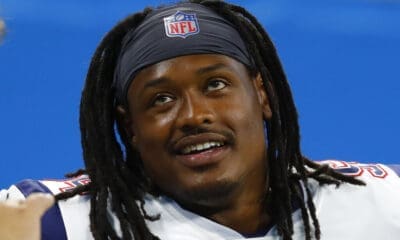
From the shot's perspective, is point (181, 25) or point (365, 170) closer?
point (181, 25)

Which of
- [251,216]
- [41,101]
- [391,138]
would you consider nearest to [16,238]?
[251,216]

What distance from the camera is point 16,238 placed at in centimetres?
90

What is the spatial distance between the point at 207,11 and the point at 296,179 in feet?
0.86

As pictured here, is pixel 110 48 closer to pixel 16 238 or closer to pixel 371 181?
pixel 371 181

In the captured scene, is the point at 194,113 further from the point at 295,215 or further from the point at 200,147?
the point at 295,215

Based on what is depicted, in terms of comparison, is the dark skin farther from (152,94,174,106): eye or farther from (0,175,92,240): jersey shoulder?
(0,175,92,240): jersey shoulder

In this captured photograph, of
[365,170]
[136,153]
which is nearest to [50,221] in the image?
[136,153]

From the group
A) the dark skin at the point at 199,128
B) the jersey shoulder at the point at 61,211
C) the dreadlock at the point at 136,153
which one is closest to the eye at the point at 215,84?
the dark skin at the point at 199,128

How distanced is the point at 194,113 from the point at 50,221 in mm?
228

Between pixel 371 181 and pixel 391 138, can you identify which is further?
pixel 391 138

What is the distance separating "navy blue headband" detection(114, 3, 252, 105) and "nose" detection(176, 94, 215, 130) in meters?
0.06

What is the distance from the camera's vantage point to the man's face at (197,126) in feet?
4.06

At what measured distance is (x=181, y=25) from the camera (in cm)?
129

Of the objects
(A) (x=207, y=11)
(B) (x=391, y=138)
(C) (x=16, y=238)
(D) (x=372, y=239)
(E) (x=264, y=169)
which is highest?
(A) (x=207, y=11)
